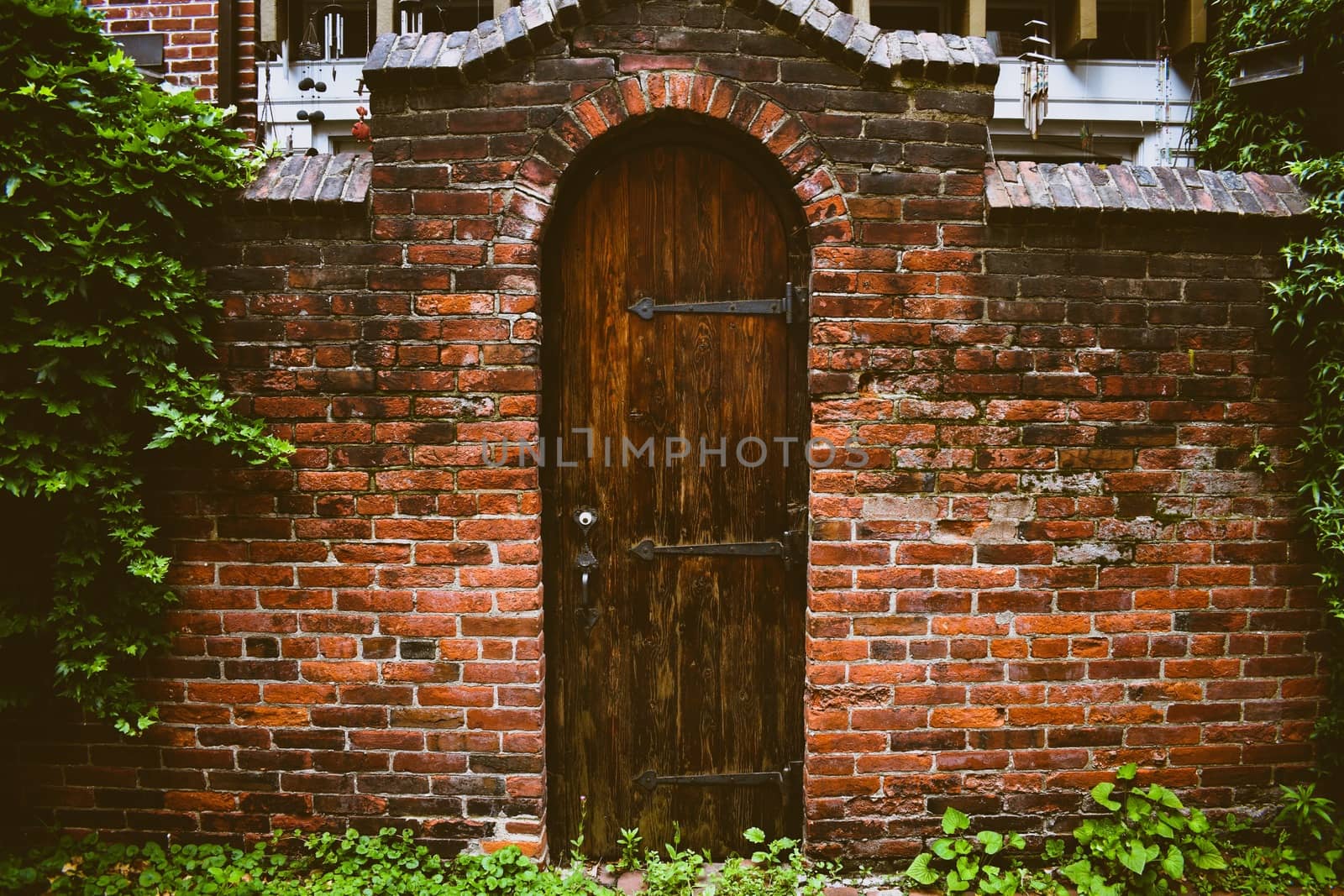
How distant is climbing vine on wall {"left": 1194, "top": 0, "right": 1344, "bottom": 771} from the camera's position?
253 centimetres

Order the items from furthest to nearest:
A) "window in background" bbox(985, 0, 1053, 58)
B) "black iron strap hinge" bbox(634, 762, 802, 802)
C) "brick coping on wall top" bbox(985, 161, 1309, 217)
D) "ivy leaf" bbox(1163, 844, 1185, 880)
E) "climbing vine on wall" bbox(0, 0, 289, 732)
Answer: "window in background" bbox(985, 0, 1053, 58), "black iron strap hinge" bbox(634, 762, 802, 802), "brick coping on wall top" bbox(985, 161, 1309, 217), "ivy leaf" bbox(1163, 844, 1185, 880), "climbing vine on wall" bbox(0, 0, 289, 732)

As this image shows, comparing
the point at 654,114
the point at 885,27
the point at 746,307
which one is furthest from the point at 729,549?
the point at 885,27

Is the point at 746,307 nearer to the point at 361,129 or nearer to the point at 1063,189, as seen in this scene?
the point at 1063,189

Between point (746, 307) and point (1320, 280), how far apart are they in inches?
78.3

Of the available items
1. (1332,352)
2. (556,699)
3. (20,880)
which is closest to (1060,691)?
(1332,352)

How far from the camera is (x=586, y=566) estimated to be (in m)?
2.69

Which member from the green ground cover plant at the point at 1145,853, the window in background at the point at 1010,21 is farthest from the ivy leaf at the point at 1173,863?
the window in background at the point at 1010,21

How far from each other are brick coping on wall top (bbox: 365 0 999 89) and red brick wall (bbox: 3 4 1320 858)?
0.07m

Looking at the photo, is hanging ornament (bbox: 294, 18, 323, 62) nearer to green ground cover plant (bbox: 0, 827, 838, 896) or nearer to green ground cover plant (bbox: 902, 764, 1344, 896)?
green ground cover plant (bbox: 0, 827, 838, 896)

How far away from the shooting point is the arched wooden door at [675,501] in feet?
8.74

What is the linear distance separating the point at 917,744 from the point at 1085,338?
1.59 metres

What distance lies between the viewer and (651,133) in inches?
104

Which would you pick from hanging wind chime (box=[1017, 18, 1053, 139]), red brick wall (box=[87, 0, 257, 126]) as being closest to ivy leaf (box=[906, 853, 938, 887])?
hanging wind chime (box=[1017, 18, 1053, 139])

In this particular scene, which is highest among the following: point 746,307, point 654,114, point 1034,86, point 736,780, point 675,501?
point 1034,86
